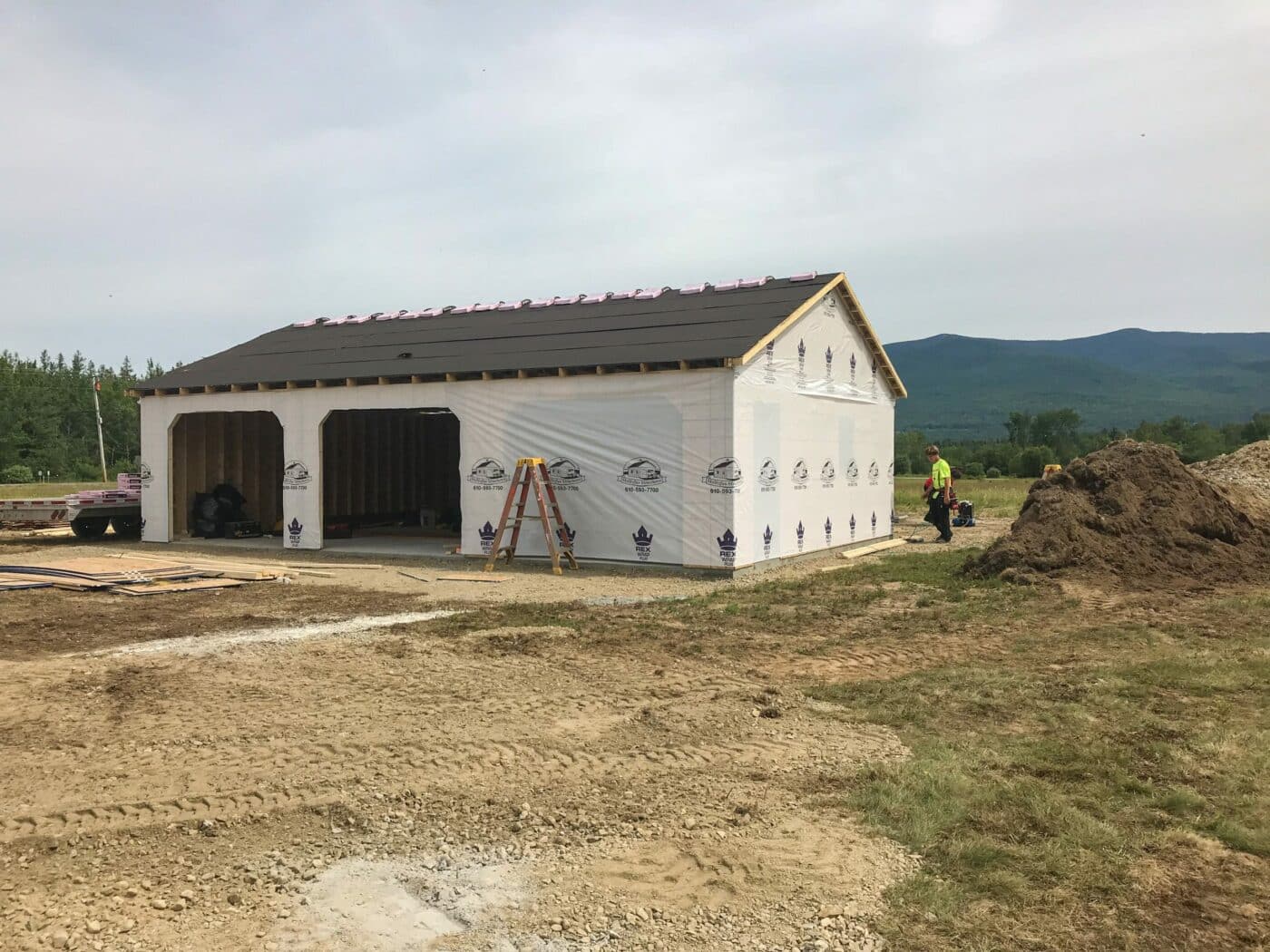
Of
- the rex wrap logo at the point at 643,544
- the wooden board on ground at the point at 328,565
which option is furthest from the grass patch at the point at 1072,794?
the wooden board on ground at the point at 328,565

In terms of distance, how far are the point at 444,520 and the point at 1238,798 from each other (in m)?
21.3

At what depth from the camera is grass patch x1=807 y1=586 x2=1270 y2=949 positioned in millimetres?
3674

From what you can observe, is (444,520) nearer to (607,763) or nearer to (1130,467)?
(1130,467)

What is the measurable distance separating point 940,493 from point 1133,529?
207 inches

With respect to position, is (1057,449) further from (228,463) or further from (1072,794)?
(1072,794)

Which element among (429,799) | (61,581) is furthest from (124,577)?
(429,799)

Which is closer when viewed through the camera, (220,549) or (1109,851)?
(1109,851)

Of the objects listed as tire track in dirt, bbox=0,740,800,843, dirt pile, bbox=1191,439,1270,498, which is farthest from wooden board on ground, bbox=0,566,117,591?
dirt pile, bbox=1191,439,1270,498

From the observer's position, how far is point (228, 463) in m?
22.1

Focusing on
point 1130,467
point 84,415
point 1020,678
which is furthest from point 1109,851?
point 84,415

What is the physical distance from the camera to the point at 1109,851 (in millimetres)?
4258

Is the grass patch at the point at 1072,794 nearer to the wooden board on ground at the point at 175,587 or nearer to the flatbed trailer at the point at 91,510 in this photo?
the wooden board on ground at the point at 175,587

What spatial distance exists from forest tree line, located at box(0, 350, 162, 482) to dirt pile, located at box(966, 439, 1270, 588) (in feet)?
188

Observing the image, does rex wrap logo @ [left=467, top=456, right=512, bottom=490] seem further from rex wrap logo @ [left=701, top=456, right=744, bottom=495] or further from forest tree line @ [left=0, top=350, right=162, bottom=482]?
forest tree line @ [left=0, top=350, right=162, bottom=482]
